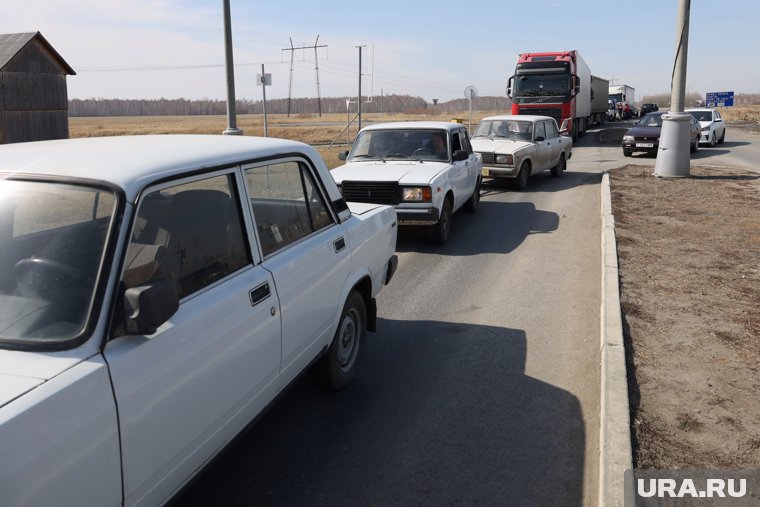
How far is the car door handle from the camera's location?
3.22m

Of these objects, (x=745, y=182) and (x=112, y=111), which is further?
(x=112, y=111)

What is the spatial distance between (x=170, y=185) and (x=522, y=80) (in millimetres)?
25612

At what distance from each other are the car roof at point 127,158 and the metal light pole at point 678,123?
14224mm

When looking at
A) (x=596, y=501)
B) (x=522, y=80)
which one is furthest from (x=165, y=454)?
(x=522, y=80)

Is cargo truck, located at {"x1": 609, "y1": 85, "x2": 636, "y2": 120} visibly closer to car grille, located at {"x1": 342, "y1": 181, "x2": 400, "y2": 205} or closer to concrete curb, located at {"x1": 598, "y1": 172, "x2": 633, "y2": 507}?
car grille, located at {"x1": 342, "y1": 181, "x2": 400, "y2": 205}

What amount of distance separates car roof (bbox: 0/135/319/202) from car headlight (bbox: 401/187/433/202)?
18.0ft

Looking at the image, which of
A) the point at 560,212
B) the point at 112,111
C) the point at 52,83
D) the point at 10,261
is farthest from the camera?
the point at 112,111

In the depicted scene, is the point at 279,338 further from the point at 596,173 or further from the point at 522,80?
the point at 522,80

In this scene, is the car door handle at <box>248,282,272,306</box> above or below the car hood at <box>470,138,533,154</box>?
below

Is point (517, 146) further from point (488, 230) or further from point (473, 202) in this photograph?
point (488, 230)

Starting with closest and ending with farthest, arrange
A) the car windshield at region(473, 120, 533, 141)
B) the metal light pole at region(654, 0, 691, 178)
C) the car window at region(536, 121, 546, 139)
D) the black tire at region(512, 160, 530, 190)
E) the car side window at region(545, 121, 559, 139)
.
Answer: the black tire at region(512, 160, 530, 190) → the metal light pole at region(654, 0, 691, 178) → the car windshield at region(473, 120, 533, 141) → the car window at region(536, 121, 546, 139) → the car side window at region(545, 121, 559, 139)

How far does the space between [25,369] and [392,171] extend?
7.84 m

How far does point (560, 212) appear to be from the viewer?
1261 centimetres

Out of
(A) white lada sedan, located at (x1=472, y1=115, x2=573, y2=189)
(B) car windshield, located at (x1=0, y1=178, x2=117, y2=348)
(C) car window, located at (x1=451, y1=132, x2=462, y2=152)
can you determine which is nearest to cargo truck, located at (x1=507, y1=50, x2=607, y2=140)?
(A) white lada sedan, located at (x1=472, y1=115, x2=573, y2=189)
